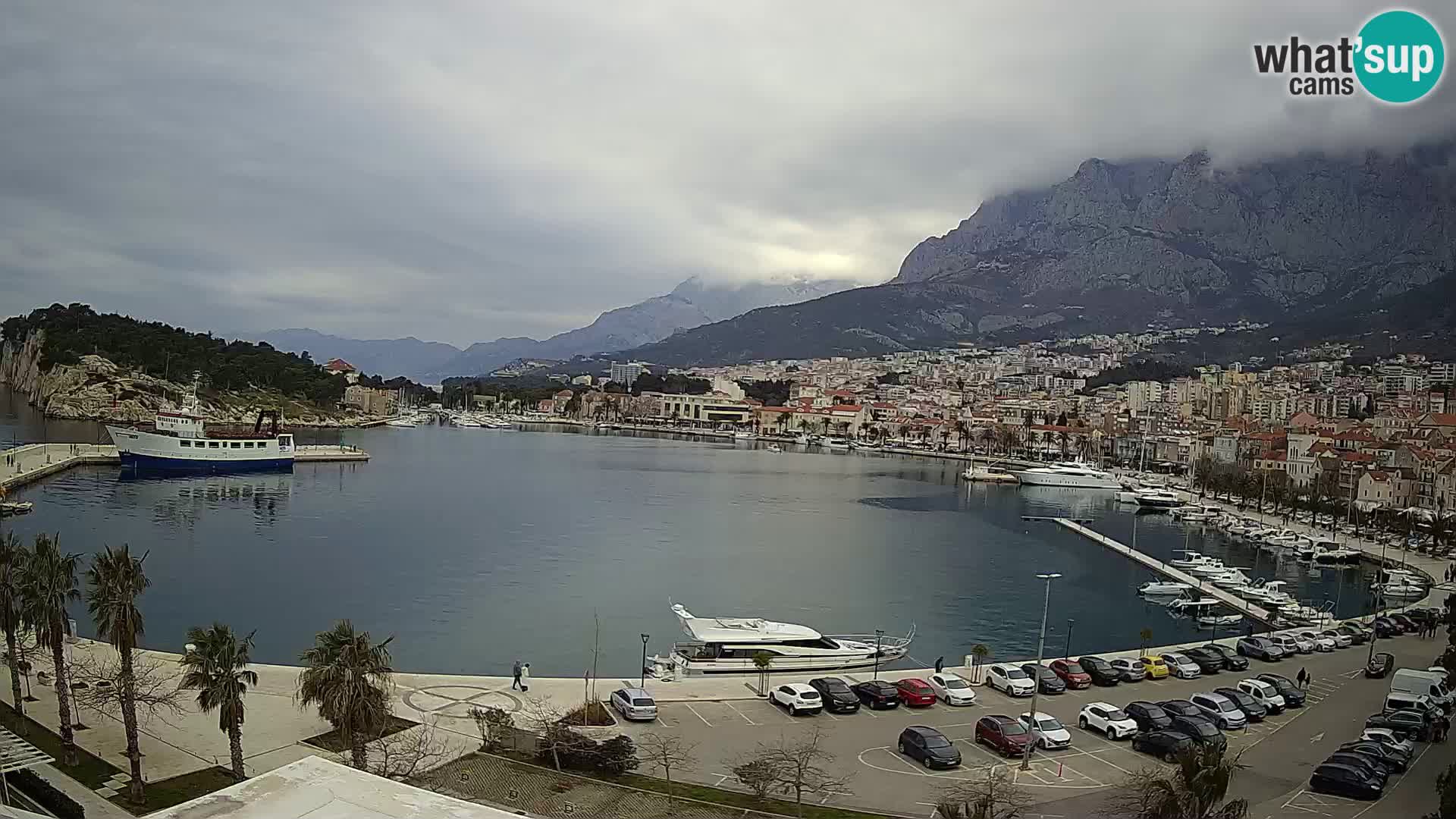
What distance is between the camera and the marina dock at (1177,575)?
25703 mm

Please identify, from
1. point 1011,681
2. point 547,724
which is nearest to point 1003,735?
point 1011,681

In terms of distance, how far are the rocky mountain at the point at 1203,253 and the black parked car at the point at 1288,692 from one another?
129 meters

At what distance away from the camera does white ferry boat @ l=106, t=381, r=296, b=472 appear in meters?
47.3

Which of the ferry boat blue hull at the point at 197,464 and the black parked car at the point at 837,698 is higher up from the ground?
the ferry boat blue hull at the point at 197,464

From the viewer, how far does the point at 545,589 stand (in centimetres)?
2544

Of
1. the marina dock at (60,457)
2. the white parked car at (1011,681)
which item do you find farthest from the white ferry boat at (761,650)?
the marina dock at (60,457)

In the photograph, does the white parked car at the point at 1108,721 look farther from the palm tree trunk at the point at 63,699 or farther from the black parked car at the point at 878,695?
the palm tree trunk at the point at 63,699

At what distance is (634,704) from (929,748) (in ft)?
A: 13.8

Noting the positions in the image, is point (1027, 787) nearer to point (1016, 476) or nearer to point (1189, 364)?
point (1016, 476)

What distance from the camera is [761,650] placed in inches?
749

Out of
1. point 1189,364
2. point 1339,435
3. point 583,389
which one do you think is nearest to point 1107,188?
point 1189,364

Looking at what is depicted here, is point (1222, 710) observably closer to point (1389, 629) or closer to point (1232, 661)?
point (1232, 661)

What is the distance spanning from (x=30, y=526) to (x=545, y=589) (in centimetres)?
1812

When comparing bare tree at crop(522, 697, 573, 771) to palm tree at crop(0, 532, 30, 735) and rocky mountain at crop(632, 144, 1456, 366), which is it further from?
rocky mountain at crop(632, 144, 1456, 366)
